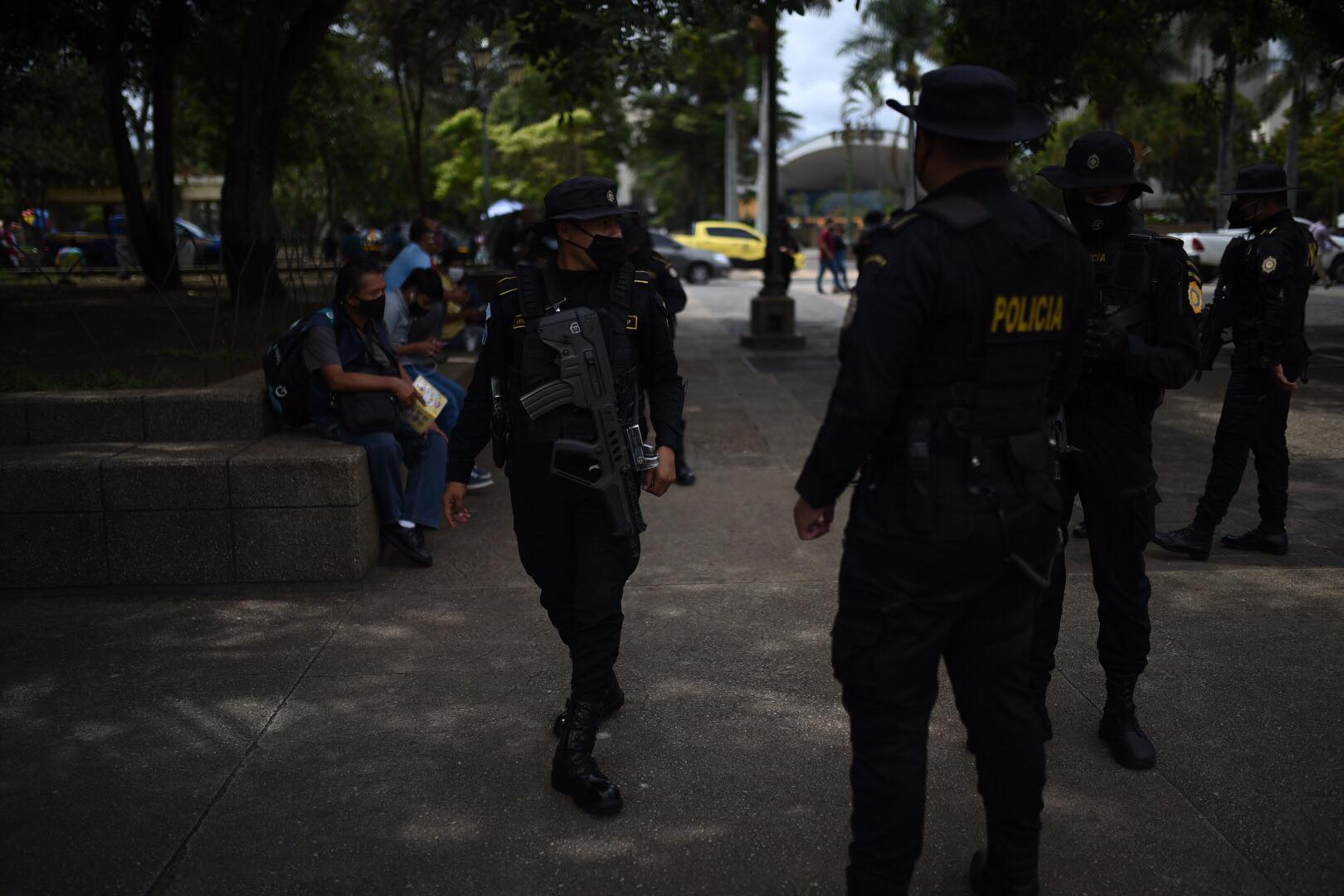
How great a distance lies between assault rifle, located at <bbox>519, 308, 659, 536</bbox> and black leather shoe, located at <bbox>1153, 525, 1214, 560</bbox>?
10.7 ft

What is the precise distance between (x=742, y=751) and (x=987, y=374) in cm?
170

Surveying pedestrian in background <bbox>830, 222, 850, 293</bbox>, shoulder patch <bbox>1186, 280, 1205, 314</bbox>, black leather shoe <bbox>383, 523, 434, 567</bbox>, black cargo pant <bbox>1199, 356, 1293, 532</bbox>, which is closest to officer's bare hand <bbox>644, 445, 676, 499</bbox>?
shoulder patch <bbox>1186, 280, 1205, 314</bbox>

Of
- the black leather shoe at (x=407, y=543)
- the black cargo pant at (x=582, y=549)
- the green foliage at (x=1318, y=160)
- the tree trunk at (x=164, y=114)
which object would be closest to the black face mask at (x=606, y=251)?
the black cargo pant at (x=582, y=549)

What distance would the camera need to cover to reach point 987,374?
2.62 metres

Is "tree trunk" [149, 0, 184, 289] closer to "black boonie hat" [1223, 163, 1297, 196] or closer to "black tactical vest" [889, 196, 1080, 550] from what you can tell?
"black boonie hat" [1223, 163, 1297, 196]

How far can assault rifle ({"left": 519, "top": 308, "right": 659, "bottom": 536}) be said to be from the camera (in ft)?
11.5

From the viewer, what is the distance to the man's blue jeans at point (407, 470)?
579 centimetres

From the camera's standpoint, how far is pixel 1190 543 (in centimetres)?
578

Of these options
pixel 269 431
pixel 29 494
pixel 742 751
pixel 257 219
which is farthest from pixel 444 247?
pixel 742 751

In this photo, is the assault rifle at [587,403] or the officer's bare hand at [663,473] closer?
the assault rifle at [587,403]

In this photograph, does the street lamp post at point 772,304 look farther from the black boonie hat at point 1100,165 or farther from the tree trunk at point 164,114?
the black boonie hat at point 1100,165

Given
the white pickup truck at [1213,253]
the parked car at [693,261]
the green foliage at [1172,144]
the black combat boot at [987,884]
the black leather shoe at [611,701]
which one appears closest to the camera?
the black combat boot at [987,884]

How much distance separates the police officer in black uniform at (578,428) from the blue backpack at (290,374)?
7.61ft

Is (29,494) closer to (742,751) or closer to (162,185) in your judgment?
(742,751)
